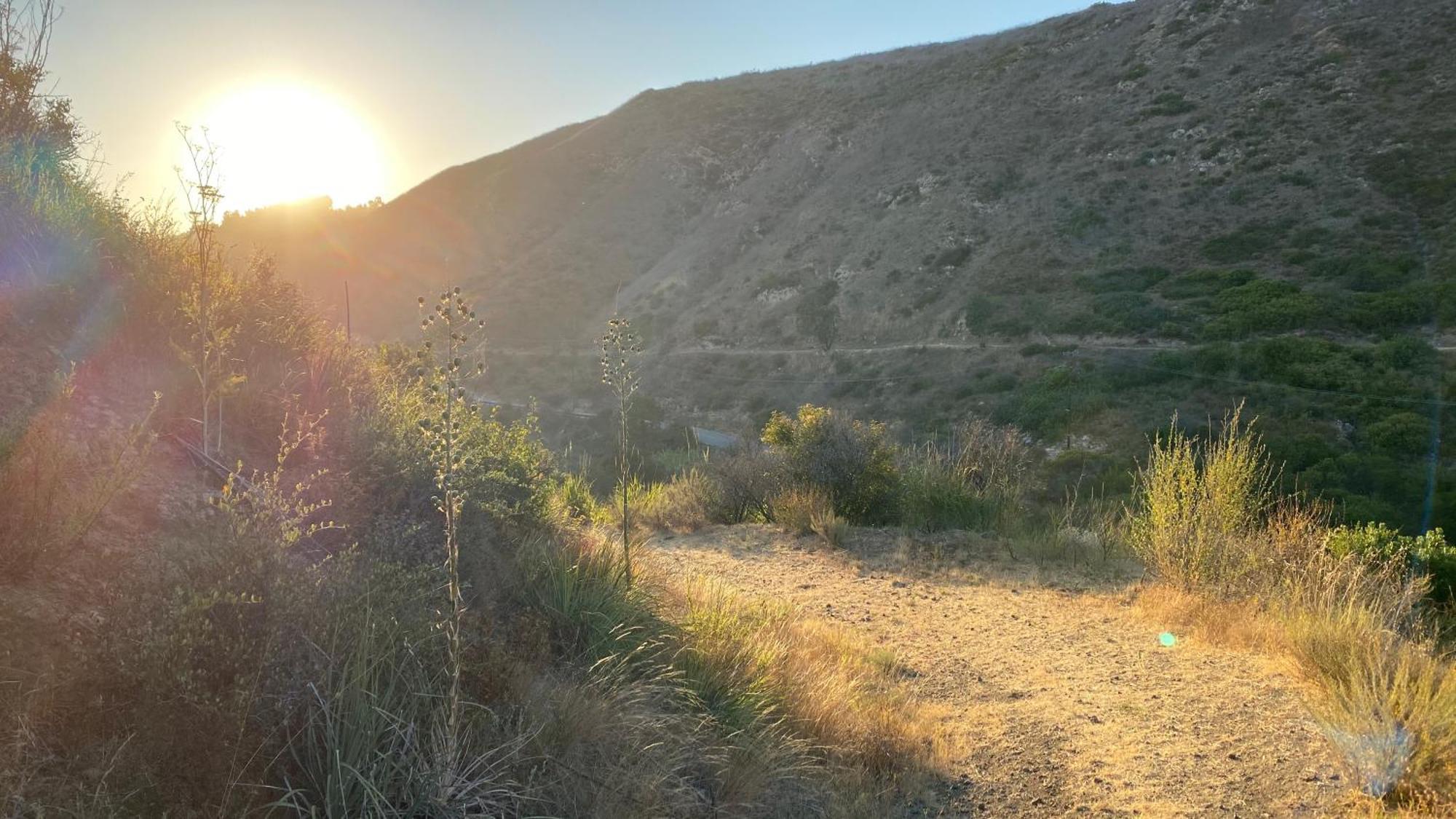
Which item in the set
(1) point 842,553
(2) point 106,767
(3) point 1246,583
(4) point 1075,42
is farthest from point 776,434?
(4) point 1075,42

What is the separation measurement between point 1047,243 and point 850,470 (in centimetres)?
3382

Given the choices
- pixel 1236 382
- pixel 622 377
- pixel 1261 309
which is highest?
pixel 622 377

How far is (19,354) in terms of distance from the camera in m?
4.04

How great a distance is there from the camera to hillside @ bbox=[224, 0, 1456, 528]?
27.7 metres

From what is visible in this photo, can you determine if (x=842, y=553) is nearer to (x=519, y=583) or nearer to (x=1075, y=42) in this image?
(x=519, y=583)

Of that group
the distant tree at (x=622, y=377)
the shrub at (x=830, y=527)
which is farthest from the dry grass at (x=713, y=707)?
the shrub at (x=830, y=527)

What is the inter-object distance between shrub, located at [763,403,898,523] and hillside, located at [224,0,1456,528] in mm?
10198

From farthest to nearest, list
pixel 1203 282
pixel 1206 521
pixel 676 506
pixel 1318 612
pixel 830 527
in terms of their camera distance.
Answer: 1. pixel 1203 282
2. pixel 676 506
3. pixel 830 527
4. pixel 1206 521
5. pixel 1318 612

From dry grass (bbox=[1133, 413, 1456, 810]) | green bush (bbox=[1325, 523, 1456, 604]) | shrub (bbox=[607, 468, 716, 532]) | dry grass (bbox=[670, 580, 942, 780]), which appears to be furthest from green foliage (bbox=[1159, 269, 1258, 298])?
dry grass (bbox=[670, 580, 942, 780])

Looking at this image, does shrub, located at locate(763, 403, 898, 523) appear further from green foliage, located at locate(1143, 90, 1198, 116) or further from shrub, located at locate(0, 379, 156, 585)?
green foliage, located at locate(1143, 90, 1198, 116)

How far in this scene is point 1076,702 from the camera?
198 inches

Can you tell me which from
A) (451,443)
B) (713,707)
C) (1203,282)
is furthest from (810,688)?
(1203,282)

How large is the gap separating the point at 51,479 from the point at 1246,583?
7908 millimetres

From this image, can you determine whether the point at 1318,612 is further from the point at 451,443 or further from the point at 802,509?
the point at 802,509
